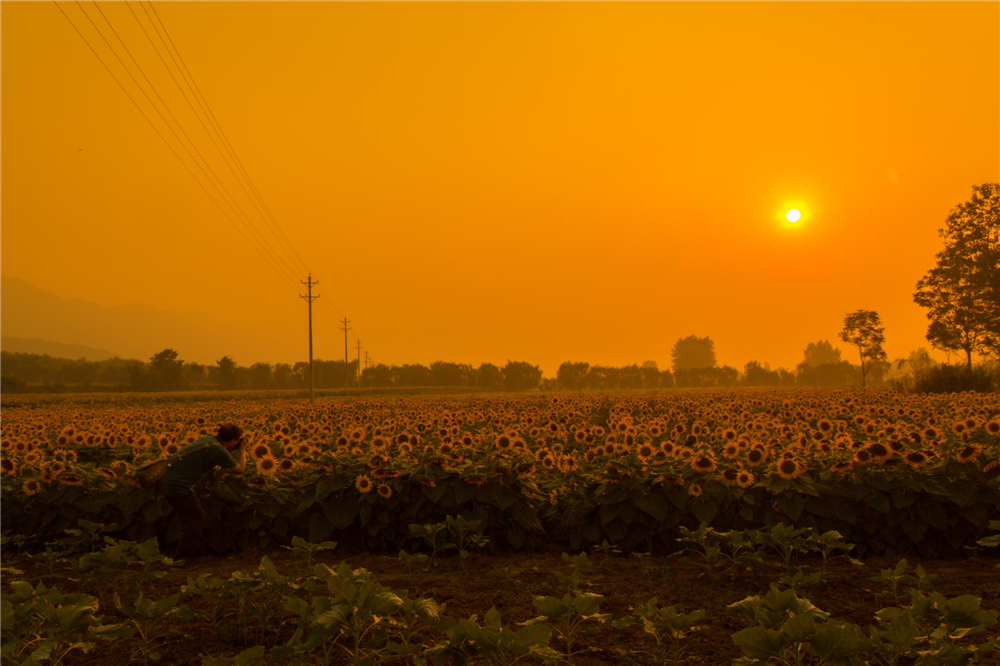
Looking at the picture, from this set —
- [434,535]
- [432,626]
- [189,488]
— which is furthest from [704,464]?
[189,488]

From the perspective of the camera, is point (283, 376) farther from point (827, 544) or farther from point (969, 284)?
point (827, 544)

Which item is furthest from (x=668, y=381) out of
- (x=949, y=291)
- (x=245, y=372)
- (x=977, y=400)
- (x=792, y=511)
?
(x=792, y=511)

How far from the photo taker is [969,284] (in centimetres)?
4978

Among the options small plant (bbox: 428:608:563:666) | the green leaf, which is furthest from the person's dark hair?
the green leaf

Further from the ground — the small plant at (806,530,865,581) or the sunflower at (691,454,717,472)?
the sunflower at (691,454,717,472)

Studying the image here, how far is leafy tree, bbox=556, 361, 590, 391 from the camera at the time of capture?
377 ft

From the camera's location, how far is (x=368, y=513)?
7.50 meters

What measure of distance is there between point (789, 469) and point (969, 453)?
2121mm

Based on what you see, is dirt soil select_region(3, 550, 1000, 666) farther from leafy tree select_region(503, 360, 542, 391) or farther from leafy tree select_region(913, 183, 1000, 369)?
leafy tree select_region(503, 360, 542, 391)

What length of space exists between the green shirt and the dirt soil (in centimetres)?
88

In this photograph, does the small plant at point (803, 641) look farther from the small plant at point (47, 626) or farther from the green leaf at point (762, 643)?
the small plant at point (47, 626)

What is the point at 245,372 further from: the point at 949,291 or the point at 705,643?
the point at 705,643

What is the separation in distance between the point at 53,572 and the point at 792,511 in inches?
310

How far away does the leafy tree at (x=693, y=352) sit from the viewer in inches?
7229
